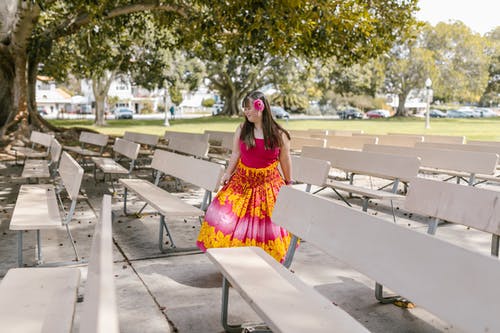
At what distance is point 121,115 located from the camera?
61.5 m

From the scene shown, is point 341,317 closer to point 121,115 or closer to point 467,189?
point 467,189

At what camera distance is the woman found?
4750 mm

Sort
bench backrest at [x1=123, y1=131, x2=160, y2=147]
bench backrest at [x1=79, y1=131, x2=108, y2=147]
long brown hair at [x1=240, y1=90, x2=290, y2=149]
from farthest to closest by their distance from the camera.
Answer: bench backrest at [x1=123, y1=131, x2=160, y2=147]
bench backrest at [x1=79, y1=131, x2=108, y2=147]
long brown hair at [x1=240, y1=90, x2=290, y2=149]

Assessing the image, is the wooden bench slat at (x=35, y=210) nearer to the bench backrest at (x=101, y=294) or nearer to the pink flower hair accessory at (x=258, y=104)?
the pink flower hair accessory at (x=258, y=104)

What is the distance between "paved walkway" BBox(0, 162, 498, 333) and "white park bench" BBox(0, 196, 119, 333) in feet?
2.47

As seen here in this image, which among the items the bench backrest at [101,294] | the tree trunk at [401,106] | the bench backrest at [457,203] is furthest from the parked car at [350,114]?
the bench backrest at [101,294]

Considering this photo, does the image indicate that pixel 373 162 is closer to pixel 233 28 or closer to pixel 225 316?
pixel 225 316

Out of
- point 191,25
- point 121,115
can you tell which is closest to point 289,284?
point 191,25

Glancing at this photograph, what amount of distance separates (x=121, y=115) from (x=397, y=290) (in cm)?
6131

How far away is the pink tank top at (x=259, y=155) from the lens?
4.97 meters

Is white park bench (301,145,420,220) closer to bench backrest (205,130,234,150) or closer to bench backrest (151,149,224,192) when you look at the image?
bench backrest (151,149,224,192)

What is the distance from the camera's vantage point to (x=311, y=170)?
21.1ft

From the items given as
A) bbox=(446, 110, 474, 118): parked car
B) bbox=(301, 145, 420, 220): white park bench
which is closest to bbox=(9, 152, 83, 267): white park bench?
bbox=(301, 145, 420, 220): white park bench

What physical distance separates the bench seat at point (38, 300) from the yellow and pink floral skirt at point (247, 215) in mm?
1790
